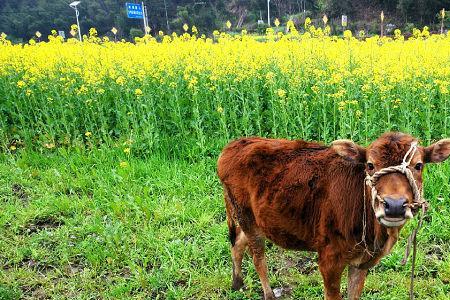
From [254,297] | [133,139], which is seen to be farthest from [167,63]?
[254,297]

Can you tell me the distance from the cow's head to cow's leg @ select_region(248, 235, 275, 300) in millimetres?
1118

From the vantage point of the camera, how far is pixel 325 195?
2766mm

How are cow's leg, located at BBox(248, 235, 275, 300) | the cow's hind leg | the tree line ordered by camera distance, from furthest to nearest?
the tree line
the cow's hind leg
cow's leg, located at BBox(248, 235, 275, 300)

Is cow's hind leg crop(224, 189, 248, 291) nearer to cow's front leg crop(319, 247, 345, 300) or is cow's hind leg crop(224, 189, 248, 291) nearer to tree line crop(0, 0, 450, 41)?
cow's front leg crop(319, 247, 345, 300)

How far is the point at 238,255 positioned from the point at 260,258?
0.30m

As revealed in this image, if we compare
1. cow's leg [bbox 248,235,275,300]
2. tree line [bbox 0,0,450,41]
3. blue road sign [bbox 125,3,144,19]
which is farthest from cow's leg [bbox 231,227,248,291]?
tree line [bbox 0,0,450,41]

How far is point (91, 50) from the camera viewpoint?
9031mm

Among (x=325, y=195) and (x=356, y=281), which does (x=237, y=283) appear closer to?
(x=356, y=281)

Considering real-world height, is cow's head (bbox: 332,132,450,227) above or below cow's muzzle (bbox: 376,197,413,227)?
above

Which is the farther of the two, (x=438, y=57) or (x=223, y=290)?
(x=438, y=57)

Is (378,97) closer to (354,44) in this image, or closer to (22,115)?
(354,44)

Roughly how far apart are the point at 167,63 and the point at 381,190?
246 inches

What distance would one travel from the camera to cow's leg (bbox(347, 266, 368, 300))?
2904 millimetres

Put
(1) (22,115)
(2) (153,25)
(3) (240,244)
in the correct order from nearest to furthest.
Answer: (3) (240,244) → (1) (22,115) → (2) (153,25)
